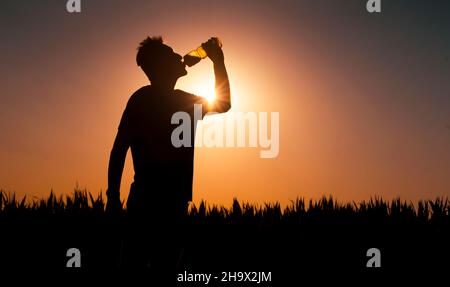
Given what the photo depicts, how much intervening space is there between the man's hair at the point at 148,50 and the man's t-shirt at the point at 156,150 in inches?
15.3

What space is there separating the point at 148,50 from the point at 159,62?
0.57 feet

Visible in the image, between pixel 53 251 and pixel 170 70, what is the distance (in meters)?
3.99

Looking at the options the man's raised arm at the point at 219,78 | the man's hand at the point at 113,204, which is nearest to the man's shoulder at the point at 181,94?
the man's raised arm at the point at 219,78

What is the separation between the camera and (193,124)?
13.0 ft

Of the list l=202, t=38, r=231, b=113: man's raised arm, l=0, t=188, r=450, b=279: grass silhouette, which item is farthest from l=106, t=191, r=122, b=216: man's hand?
l=0, t=188, r=450, b=279: grass silhouette

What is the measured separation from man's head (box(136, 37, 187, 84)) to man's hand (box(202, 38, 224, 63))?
33 centimetres

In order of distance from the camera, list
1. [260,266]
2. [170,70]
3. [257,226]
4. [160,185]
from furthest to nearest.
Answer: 1. [257,226]
2. [260,266]
3. [170,70]
4. [160,185]

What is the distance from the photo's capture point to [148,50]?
4.29 metres

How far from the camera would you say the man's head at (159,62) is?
4.16 metres

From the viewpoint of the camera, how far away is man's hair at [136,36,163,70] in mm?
4262
